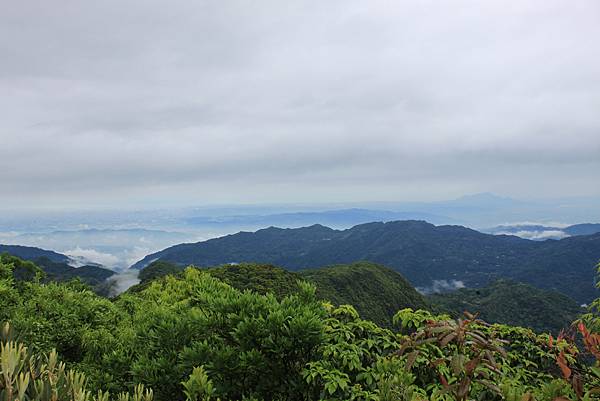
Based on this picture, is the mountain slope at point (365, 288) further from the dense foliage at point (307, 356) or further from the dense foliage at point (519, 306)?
the dense foliage at point (307, 356)

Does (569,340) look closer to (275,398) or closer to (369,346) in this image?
(369,346)

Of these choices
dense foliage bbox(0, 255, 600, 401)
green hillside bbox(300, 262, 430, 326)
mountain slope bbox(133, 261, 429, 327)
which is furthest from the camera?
green hillside bbox(300, 262, 430, 326)

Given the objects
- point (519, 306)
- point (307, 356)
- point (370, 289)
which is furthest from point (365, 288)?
point (307, 356)

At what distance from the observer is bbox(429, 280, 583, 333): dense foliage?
342 ft

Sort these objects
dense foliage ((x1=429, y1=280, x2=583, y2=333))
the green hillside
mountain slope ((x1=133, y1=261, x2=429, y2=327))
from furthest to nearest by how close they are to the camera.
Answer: dense foliage ((x1=429, y1=280, x2=583, y2=333)), the green hillside, mountain slope ((x1=133, y1=261, x2=429, y2=327))

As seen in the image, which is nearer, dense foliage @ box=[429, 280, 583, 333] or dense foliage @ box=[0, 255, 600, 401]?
dense foliage @ box=[0, 255, 600, 401]

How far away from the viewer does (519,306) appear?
110188 mm

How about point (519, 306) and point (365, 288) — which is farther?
point (519, 306)

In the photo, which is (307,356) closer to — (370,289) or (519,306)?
(370,289)

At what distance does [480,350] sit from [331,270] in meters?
82.0

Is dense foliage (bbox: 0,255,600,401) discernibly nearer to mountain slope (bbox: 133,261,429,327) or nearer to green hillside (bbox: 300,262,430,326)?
mountain slope (bbox: 133,261,429,327)

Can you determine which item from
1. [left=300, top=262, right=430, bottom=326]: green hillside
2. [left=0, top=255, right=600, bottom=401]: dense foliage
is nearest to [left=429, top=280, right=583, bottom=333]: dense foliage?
[left=300, top=262, right=430, bottom=326]: green hillside

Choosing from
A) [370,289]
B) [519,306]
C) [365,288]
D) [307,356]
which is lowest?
[519,306]

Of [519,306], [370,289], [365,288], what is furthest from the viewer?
[519,306]
